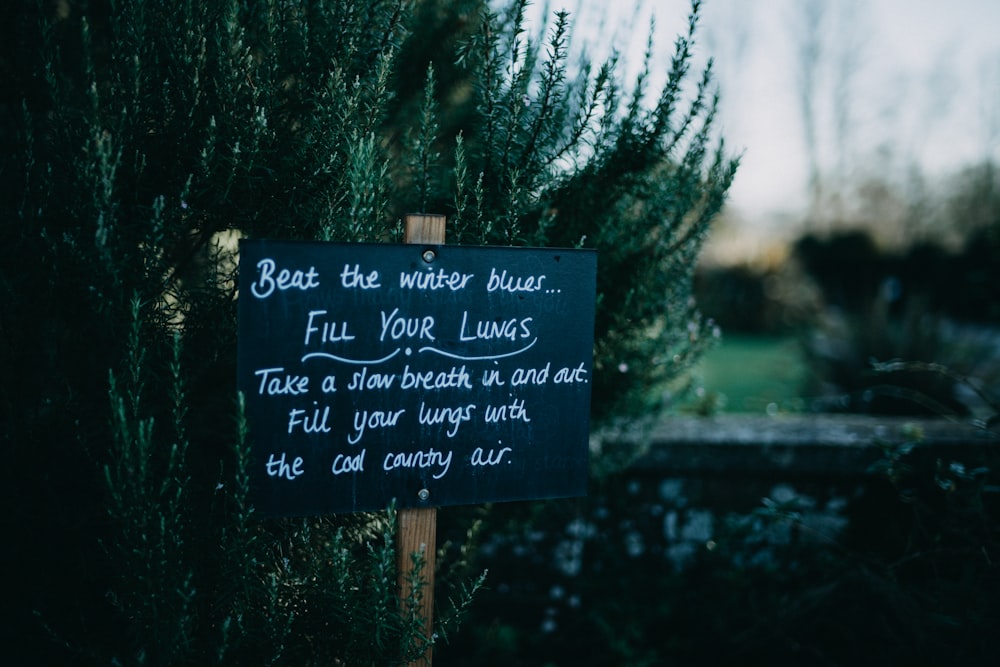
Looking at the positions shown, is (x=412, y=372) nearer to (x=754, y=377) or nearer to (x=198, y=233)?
(x=198, y=233)

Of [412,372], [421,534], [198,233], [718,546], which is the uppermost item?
[198,233]

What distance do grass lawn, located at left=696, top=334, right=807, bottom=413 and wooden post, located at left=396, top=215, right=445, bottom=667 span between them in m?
2.46

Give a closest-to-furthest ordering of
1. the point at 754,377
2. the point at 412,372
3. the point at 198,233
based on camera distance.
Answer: the point at 412,372, the point at 198,233, the point at 754,377

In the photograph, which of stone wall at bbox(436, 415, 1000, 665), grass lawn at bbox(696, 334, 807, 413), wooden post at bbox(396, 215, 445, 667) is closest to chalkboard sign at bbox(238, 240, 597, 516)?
wooden post at bbox(396, 215, 445, 667)

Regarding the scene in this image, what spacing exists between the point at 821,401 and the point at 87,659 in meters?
4.42

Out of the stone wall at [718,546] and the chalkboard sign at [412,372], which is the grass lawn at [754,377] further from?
the chalkboard sign at [412,372]

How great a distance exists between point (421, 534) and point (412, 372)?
44 centimetres

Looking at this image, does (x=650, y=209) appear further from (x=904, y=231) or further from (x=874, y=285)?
(x=904, y=231)

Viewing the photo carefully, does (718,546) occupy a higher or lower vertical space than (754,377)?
lower

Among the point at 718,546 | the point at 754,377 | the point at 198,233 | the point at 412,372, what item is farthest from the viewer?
the point at 754,377

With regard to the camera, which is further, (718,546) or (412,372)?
(718,546)

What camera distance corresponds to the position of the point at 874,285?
1070 cm

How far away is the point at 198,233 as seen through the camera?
192 cm

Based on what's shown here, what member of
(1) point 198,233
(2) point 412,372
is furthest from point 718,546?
(1) point 198,233
